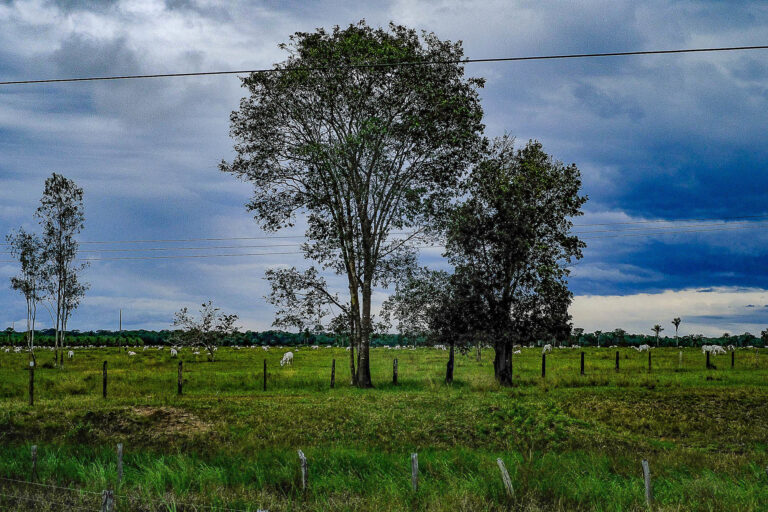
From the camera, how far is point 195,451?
19.0 meters

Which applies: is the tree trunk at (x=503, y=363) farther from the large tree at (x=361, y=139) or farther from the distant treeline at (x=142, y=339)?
the distant treeline at (x=142, y=339)

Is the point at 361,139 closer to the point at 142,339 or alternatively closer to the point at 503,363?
the point at 503,363

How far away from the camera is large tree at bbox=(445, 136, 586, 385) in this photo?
38.8 metres

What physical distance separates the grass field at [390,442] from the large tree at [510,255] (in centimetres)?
359

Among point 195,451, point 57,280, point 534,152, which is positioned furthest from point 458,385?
point 57,280

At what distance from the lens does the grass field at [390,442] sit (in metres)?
13.1

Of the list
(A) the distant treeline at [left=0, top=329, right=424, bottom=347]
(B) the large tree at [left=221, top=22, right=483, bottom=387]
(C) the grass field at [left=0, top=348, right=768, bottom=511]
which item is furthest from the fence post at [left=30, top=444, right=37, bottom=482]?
(A) the distant treeline at [left=0, top=329, right=424, bottom=347]

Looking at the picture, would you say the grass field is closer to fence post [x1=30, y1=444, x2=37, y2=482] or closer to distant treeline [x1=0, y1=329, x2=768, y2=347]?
fence post [x1=30, y1=444, x2=37, y2=482]

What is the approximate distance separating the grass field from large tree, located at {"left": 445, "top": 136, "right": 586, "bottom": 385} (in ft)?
11.8

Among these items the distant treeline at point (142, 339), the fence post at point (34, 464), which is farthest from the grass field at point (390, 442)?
the distant treeline at point (142, 339)

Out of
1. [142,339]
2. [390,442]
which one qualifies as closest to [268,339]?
[142,339]

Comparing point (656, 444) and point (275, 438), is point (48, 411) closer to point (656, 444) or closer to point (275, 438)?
point (275, 438)

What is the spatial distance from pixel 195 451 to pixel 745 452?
1767cm

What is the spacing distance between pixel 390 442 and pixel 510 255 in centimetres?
2076
